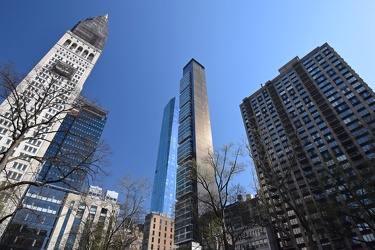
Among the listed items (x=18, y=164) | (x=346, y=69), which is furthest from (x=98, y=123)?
(x=346, y=69)

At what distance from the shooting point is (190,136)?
309 ft

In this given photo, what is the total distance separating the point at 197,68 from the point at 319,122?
78.4 metres

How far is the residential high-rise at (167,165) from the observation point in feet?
438

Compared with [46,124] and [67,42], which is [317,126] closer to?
[46,124]

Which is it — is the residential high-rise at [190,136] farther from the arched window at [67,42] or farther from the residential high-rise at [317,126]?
the arched window at [67,42]

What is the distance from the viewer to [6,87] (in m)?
10.3

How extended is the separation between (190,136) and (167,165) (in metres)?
62.8

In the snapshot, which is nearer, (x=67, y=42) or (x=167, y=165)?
(x=67, y=42)

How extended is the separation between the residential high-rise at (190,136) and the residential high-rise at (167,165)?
4226 centimetres

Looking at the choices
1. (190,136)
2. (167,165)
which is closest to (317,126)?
A: (190,136)

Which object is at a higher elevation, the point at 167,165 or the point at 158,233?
the point at 167,165

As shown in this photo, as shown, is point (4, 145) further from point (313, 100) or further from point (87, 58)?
point (313, 100)

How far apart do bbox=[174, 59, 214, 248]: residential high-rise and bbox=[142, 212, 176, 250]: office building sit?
11.4 metres

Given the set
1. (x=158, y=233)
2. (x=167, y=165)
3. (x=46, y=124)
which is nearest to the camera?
(x=46, y=124)
